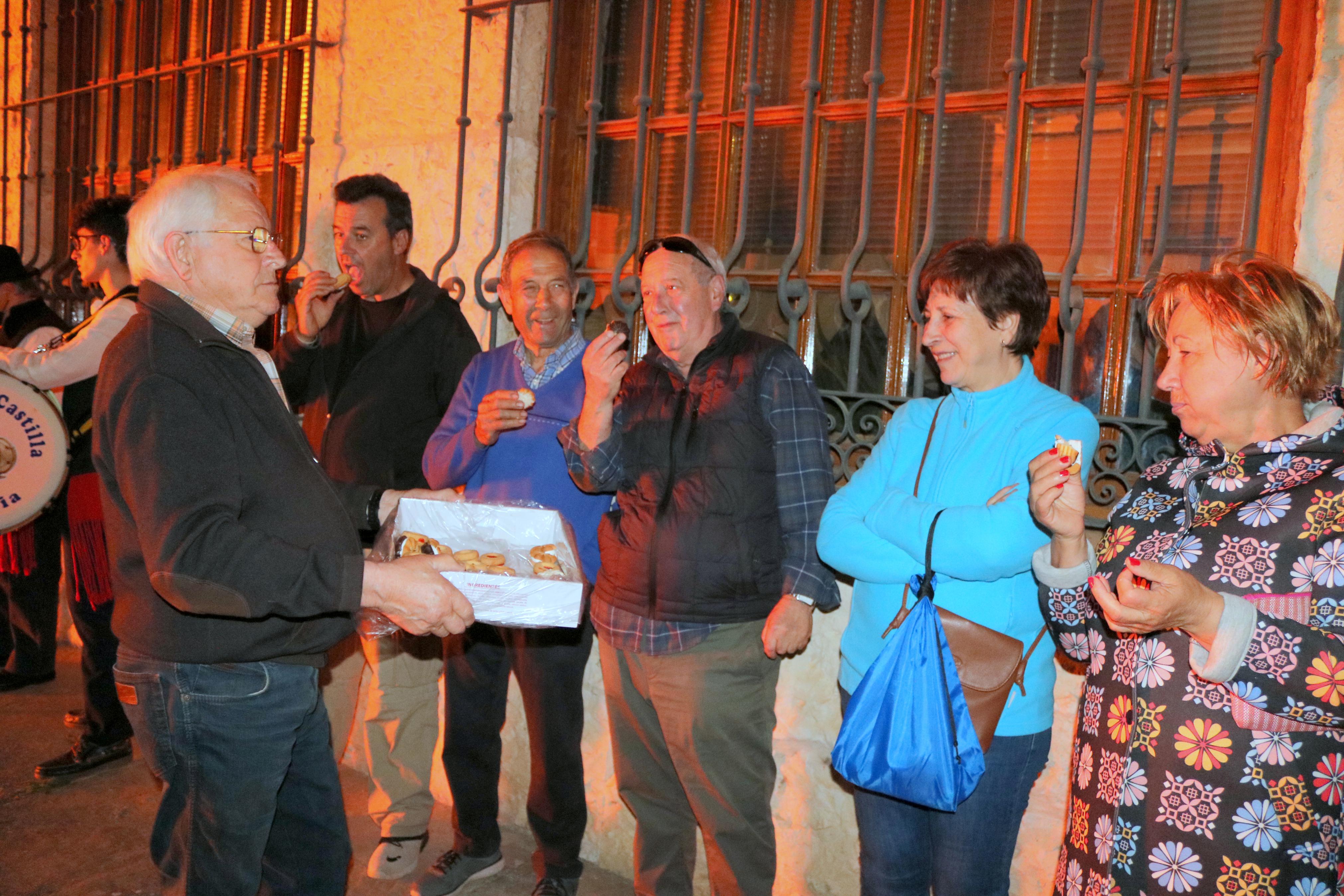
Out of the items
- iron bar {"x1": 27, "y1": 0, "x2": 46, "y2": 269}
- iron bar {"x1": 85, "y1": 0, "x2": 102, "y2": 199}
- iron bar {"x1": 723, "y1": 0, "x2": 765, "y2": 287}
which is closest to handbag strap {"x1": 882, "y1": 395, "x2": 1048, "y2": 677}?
iron bar {"x1": 723, "y1": 0, "x2": 765, "y2": 287}

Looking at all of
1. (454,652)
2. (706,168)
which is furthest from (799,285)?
(454,652)

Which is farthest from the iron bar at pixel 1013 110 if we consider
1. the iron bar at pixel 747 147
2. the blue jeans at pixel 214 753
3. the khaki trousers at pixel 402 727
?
the khaki trousers at pixel 402 727

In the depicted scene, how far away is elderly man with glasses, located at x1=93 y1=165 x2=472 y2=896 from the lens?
76.9 inches

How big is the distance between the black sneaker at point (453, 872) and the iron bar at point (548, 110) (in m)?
2.22

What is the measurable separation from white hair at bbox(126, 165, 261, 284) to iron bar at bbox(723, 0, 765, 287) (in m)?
1.55

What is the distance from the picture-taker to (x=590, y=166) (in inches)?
141

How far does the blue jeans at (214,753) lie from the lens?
2094 mm

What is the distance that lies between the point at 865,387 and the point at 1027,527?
1225mm

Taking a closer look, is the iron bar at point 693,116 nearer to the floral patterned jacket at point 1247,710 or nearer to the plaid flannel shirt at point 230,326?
the plaid flannel shirt at point 230,326

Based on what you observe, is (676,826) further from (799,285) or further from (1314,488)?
(1314,488)

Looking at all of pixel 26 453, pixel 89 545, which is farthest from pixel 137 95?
pixel 89 545

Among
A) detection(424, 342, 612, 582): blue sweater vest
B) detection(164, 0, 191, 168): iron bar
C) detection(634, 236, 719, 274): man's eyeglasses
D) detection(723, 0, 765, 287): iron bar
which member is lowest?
detection(424, 342, 612, 582): blue sweater vest

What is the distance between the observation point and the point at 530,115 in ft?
12.8

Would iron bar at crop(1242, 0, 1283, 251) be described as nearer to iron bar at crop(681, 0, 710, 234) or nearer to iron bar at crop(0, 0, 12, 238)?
iron bar at crop(681, 0, 710, 234)
